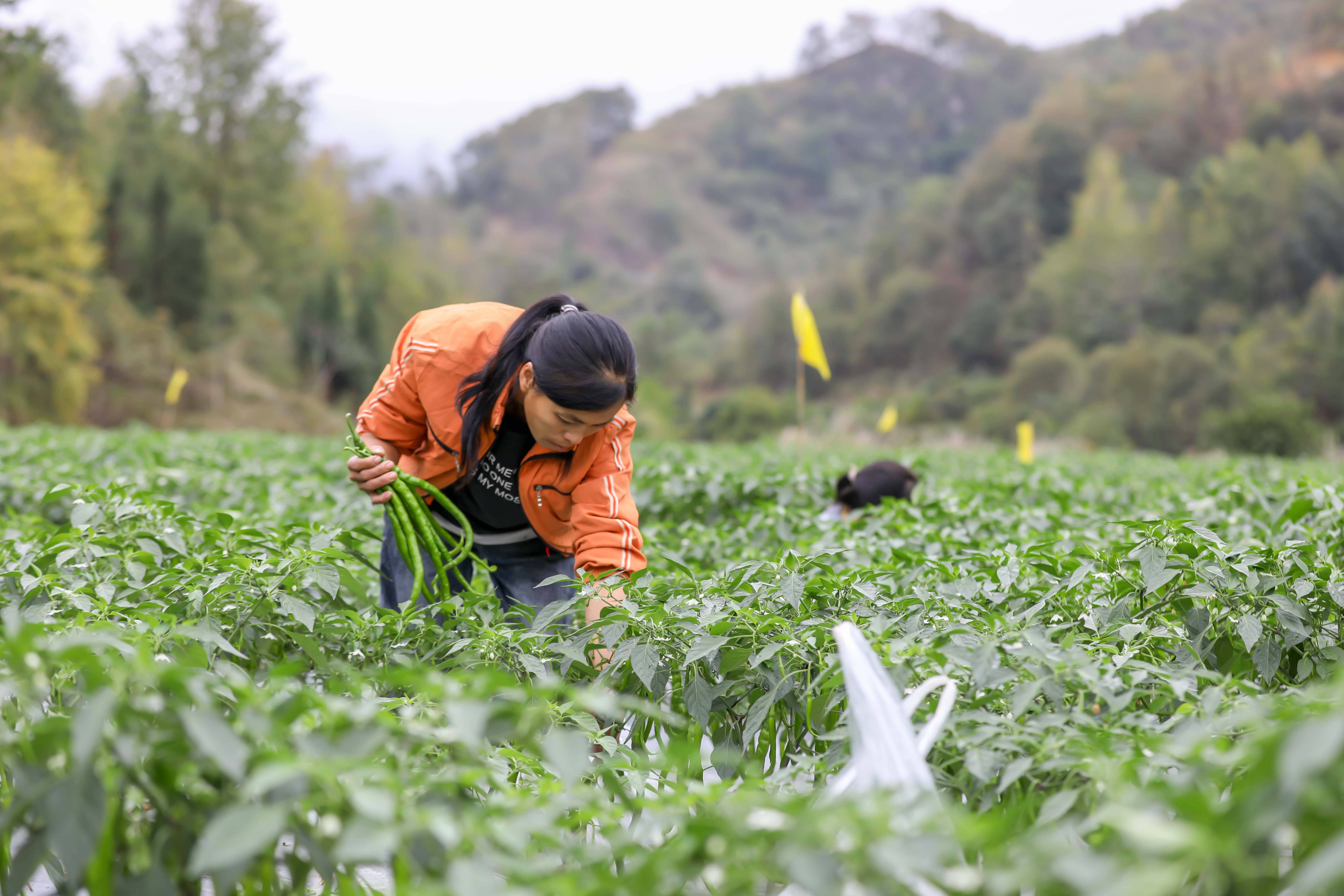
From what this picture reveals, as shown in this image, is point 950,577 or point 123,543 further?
point 123,543

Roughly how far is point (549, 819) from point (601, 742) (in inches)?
22.0

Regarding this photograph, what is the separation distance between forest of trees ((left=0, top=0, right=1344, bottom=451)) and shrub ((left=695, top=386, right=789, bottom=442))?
135mm

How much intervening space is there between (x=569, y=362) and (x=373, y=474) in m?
0.52

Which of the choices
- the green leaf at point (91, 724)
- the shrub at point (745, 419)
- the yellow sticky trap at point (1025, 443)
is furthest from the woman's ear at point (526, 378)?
the shrub at point (745, 419)

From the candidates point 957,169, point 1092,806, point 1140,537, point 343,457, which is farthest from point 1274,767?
point 957,169

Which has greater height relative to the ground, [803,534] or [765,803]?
[765,803]

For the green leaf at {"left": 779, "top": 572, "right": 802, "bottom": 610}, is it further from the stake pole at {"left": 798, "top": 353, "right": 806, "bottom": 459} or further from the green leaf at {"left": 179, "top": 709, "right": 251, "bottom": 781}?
the stake pole at {"left": 798, "top": 353, "right": 806, "bottom": 459}

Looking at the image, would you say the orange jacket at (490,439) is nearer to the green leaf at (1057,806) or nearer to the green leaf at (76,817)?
the green leaf at (1057,806)

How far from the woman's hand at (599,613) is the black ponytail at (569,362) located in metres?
0.43

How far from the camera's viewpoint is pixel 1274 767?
0.85 m

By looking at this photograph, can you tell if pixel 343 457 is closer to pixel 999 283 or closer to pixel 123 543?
pixel 123 543

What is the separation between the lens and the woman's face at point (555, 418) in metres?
2.20

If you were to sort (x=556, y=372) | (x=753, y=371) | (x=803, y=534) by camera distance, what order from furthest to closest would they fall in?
(x=753, y=371) < (x=803, y=534) < (x=556, y=372)

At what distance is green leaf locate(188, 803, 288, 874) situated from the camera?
0.87 meters
